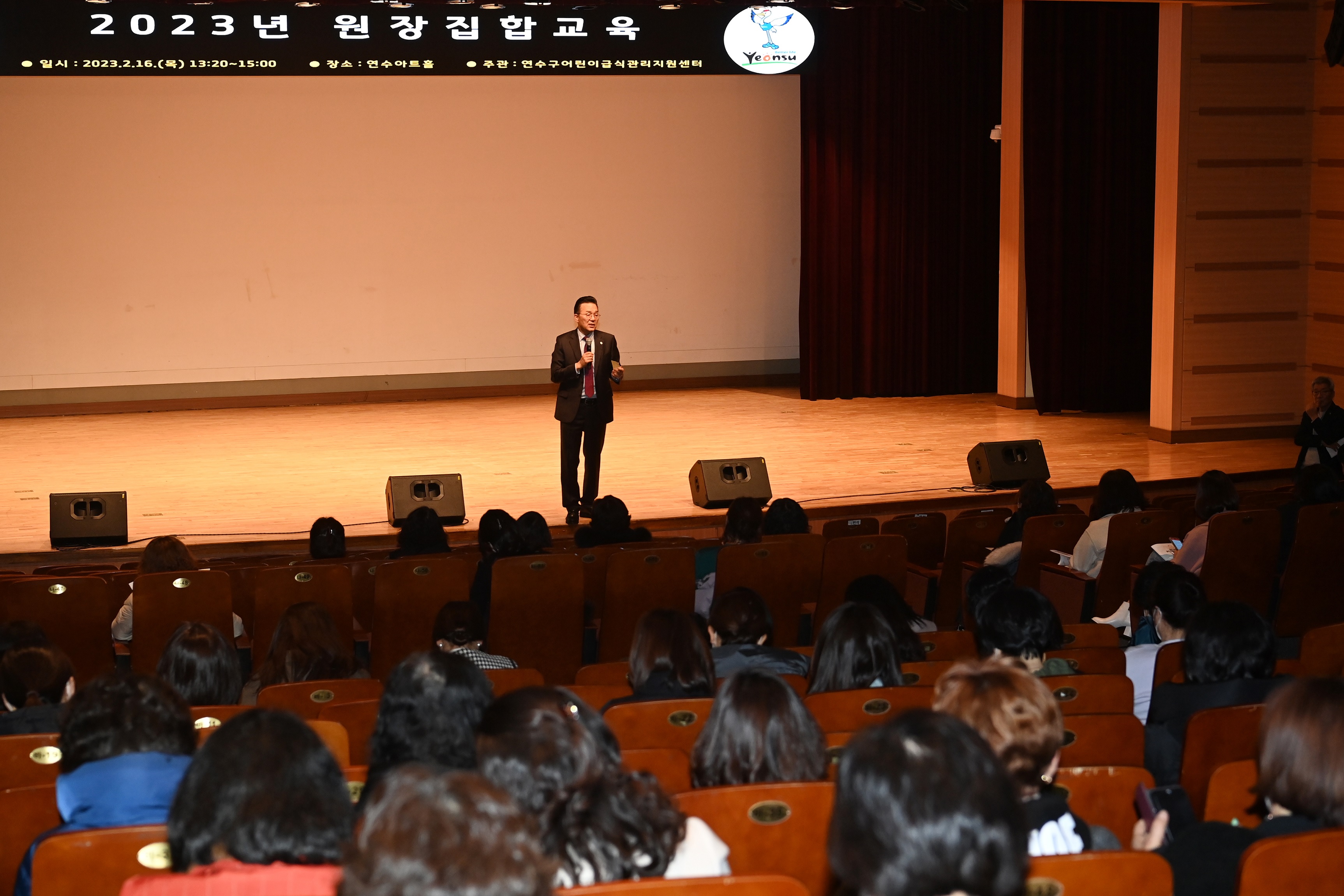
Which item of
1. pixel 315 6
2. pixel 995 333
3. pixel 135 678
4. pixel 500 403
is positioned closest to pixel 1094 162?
pixel 995 333

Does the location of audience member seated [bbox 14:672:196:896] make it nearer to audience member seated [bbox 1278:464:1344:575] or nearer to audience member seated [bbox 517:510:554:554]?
audience member seated [bbox 517:510:554:554]

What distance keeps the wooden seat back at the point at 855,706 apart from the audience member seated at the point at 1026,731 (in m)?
0.98

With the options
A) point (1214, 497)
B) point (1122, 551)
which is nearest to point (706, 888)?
point (1122, 551)

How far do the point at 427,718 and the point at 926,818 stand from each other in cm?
135

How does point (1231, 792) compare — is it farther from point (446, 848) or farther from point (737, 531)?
point (737, 531)

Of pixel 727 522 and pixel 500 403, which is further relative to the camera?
pixel 500 403

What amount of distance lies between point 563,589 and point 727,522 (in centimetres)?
103

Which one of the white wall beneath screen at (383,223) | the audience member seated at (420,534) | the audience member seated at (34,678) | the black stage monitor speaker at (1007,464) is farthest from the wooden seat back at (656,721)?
the white wall beneath screen at (383,223)

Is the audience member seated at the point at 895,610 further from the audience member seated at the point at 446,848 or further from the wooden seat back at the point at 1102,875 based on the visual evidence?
the audience member seated at the point at 446,848

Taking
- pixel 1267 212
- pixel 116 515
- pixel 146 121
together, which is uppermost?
pixel 146 121

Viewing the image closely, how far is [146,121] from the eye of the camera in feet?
44.9

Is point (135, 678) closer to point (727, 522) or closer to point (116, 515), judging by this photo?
point (727, 522)

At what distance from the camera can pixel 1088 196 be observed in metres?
13.8

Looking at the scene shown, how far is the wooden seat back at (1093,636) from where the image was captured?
4516 mm
